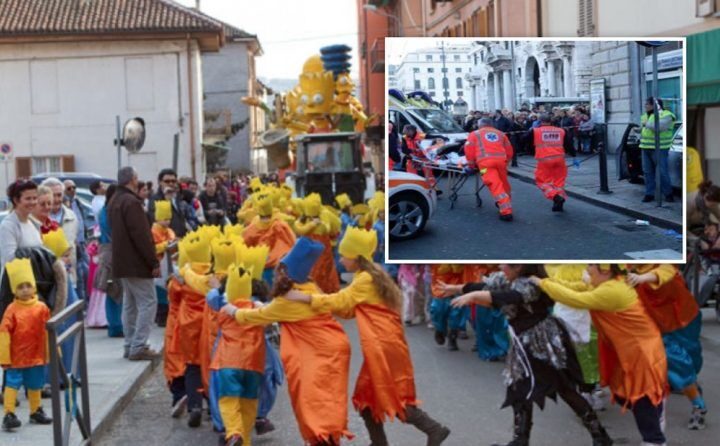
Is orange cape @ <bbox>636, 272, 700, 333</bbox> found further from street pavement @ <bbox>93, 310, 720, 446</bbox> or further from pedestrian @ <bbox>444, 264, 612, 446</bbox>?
pedestrian @ <bbox>444, 264, 612, 446</bbox>

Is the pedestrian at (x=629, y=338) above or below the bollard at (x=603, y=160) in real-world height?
below

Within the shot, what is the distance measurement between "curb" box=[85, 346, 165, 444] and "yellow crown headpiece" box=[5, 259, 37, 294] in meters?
1.11

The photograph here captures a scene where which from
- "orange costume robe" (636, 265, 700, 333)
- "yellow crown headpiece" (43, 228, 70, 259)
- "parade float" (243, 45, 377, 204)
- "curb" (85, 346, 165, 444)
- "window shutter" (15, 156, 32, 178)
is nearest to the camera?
"orange costume robe" (636, 265, 700, 333)

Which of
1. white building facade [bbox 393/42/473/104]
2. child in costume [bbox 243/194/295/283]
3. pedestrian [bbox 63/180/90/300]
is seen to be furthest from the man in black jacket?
white building facade [bbox 393/42/473/104]

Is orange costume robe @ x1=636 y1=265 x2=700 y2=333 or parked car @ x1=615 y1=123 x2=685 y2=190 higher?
parked car @ x1=615 y1=123 x2=685 y2=190

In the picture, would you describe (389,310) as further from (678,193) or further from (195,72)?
(195,72)

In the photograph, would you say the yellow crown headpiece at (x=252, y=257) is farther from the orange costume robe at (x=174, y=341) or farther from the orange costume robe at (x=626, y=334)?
the orange costume robe at (x=626, y=334)

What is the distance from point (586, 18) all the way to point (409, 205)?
1673 cm

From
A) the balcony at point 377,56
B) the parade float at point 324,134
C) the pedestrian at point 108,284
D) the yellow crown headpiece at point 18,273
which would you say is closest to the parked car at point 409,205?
the yellow crown headpiece at point 18,273

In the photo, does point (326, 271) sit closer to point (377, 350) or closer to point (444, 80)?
point (377, 350)

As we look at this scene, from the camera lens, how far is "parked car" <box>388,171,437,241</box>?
677cm

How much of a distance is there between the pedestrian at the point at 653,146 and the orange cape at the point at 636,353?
4.32ft

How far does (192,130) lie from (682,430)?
1392 inches

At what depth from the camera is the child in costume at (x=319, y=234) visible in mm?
14062
